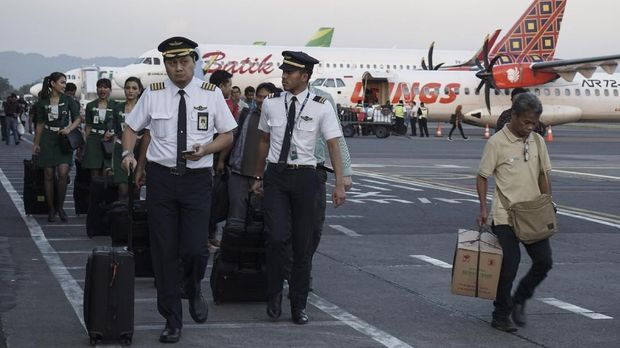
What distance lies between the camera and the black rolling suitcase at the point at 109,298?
7.62 meters

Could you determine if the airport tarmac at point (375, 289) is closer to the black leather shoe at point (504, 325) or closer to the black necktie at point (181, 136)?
the black leather shoe at point (504, 325)

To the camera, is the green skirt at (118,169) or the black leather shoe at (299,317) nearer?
the black leather shoe at (299,317)

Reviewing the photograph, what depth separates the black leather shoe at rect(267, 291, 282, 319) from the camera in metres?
8.66

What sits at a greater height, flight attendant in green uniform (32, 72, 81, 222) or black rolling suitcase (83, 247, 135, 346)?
flight attendant in green uniform (32, 72, 81, 222)

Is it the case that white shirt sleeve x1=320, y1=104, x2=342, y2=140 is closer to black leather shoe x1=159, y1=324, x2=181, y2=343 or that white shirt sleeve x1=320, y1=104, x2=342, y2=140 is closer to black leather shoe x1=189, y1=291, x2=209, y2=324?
black leather shoe x1=189, y1=291, x2=209, y2=324

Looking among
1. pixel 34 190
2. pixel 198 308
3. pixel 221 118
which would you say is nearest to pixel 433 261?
Result: pixel 198 308

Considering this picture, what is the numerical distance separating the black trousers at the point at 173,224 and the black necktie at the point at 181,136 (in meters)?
0.07

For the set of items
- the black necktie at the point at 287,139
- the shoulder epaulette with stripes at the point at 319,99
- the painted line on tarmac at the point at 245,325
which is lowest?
the painted line on tarmac at the point at 245,325

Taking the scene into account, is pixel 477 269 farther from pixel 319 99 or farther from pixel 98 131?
pixel 98 131

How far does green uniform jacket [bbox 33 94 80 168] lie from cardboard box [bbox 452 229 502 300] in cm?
768

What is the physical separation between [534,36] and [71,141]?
46696 mm

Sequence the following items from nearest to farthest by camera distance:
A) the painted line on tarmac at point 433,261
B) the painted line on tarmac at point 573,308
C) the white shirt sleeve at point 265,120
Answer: the white shirt sleeve at point 265,120
the painted line on tarmac at point 573,308
the painted line on tarmac at point 433,261

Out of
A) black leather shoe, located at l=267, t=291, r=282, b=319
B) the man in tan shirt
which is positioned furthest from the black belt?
the man in tan shirt

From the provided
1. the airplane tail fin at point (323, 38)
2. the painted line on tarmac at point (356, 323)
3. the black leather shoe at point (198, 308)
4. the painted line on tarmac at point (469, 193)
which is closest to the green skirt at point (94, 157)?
the painted line on tarmac at point (356, 323)
